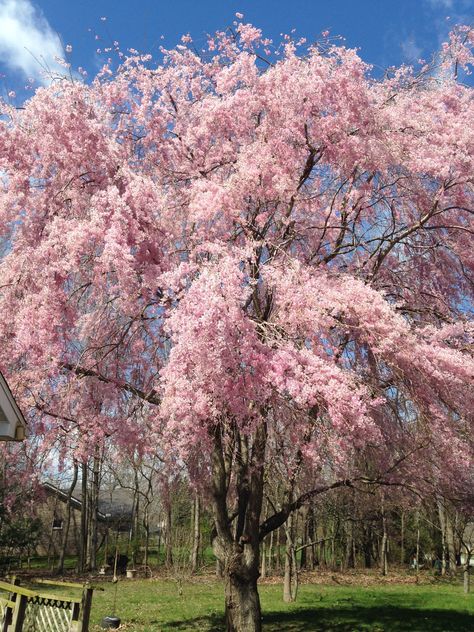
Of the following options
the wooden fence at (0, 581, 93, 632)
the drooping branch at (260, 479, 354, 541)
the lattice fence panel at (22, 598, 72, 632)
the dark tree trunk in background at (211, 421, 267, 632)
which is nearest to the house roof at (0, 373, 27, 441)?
the wooden fence at (0, 581, 93, 632)

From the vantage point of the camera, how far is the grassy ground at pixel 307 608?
11586mm

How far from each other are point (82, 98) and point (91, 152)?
0.91m

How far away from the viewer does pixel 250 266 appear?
8828mm

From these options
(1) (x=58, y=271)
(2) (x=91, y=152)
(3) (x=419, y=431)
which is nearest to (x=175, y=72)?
(2) (x=91, y=152)

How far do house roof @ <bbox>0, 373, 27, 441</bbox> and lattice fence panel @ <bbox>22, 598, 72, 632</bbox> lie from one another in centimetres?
169

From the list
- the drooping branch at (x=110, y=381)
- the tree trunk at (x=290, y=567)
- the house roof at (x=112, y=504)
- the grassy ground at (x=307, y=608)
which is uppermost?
the drooping branch at (x=110, y=381)

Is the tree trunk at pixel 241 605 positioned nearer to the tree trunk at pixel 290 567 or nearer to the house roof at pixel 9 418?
the house roof at pixel 9 418

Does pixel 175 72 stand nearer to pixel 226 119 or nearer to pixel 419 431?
pixel 226 119

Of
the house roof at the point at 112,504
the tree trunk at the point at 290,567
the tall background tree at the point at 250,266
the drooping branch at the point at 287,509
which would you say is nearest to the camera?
the tall background tree at the point at 250,266

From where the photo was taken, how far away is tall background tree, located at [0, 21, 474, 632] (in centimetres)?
766

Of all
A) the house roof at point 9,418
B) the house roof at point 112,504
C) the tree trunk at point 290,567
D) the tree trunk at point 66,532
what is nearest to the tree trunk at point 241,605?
the house roof at point 9,418

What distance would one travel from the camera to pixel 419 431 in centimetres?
946

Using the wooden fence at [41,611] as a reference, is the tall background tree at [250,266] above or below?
above

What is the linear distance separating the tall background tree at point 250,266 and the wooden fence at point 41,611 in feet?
7.50
